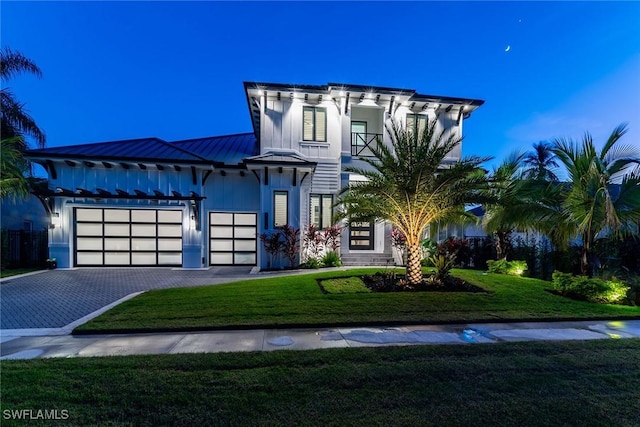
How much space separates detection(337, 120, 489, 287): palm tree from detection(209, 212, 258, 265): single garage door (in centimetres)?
634

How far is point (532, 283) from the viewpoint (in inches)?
351

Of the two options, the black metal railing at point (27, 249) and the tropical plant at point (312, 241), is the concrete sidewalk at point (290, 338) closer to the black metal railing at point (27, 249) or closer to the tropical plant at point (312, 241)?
the tropical plant at point (312, 241)

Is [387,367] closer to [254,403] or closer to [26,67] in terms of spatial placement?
[254,403]

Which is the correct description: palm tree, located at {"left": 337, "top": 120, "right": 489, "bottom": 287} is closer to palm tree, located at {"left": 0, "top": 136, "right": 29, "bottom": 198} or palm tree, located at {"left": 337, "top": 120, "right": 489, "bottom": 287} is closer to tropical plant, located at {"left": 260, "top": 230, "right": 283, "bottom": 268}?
tropical plant, located at {"left": 260, "top": 230, "right": 283, "bottom": 268}

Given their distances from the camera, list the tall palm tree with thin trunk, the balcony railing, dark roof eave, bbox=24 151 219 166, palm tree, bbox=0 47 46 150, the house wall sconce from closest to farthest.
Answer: dark roof eave, bbox=24 151 219 166
the house wall sconce
the tall palm tree with thin trunk
palm tree, bbox=0 47 46 150
the balcony railing

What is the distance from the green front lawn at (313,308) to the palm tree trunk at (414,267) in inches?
29.8

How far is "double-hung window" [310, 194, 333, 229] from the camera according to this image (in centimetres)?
1290

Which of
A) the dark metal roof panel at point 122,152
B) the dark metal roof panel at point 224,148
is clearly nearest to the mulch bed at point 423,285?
the dark metal roof panel at point 224,148

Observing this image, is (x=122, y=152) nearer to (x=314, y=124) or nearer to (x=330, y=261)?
(x=314, y=124)

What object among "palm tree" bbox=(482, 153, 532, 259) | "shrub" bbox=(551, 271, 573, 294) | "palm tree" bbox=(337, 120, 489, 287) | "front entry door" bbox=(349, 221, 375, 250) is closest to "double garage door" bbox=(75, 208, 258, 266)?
"front entry door" bbox=(349, 221, 375, 250)

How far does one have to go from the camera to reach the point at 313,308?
6.07 metres

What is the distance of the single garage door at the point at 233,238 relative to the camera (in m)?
13.1

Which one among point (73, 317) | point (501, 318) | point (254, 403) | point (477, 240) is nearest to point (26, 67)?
point (73, 317)

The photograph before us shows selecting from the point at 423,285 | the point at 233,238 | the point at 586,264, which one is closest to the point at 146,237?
the point at 233,238
